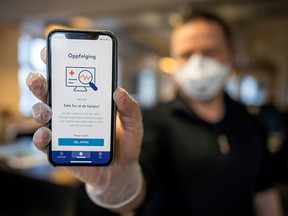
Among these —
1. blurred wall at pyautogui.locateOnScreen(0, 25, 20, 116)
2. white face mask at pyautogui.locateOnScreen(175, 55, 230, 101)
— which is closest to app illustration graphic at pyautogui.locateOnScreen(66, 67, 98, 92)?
white face mask at pyautogui.locateOnScreen(175, 55, 230, 101)

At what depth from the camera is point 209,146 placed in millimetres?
687

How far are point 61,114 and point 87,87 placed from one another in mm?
37

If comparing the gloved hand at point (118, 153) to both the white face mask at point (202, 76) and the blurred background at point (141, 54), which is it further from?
the white face mask at point (202, 76)

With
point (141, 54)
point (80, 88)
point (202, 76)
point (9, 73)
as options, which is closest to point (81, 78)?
point (80, 88)

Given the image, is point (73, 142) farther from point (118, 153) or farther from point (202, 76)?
point (202, 76)

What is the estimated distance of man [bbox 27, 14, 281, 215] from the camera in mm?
651

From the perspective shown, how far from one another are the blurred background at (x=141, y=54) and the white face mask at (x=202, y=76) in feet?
0.46

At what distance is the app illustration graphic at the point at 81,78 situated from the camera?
0.27 metres

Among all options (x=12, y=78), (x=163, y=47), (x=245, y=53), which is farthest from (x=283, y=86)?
(x=12, y=78)

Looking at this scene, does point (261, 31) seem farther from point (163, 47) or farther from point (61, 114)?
point (61, 114)

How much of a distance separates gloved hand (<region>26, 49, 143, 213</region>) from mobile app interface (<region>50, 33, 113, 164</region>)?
1 centimetres

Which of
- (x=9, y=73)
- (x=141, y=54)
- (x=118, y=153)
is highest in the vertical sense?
(x=141, y=54)

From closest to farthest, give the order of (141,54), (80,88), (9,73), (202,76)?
1. (80,88)
2. (202,76)
3. (9,73)
4. (141,54)

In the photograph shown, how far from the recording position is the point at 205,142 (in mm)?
692
